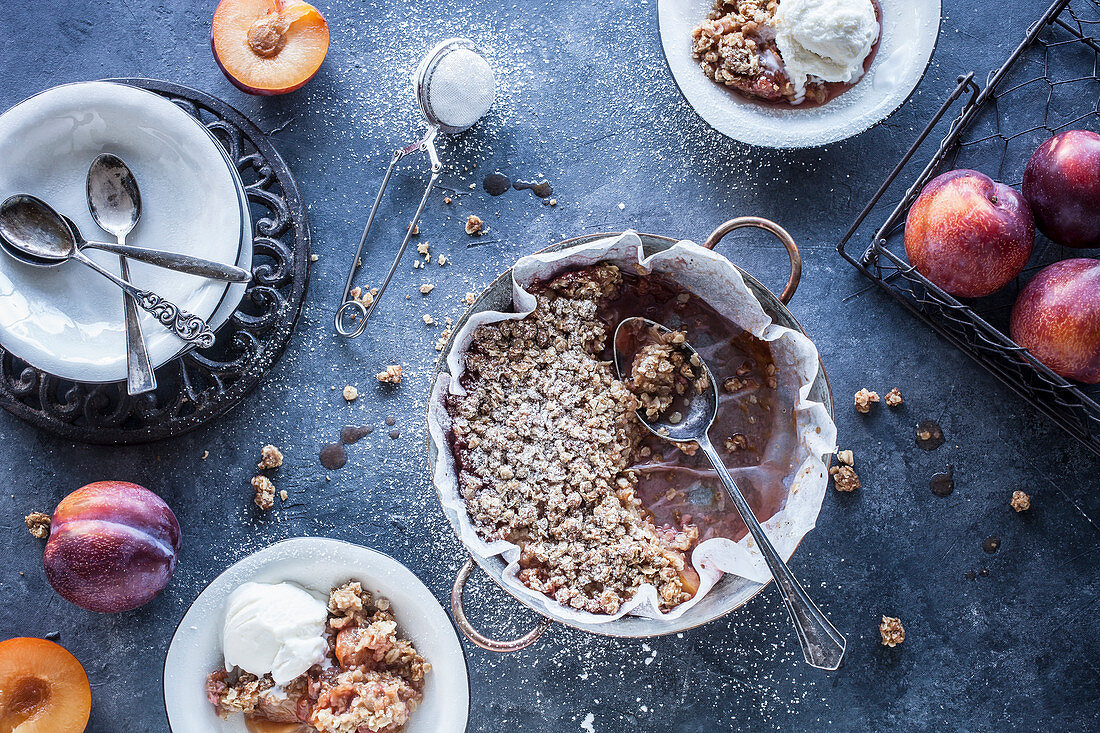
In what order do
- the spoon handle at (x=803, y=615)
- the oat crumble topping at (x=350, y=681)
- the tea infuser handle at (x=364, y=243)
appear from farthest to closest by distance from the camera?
the tea infuser handle at (x=364, y=243) < the oat crumble topping at (x=350, y=681) < the spoon handle at (x=803, y=615)

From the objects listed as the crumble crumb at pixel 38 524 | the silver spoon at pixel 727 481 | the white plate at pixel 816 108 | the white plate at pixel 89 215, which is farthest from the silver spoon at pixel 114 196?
the white plate at pixel 816 108

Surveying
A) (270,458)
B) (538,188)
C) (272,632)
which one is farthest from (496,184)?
(272,632)

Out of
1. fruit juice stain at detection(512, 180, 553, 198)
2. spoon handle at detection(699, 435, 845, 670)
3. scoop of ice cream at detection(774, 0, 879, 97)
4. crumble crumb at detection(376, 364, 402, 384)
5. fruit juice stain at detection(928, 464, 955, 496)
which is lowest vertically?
crumble crumb at detection(376, 364, 402, 384)

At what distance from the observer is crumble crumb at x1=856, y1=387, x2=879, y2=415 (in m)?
1.33

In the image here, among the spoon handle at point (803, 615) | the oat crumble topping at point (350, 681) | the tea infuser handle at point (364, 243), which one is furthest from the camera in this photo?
the tea infuser handle at point (364, 243)

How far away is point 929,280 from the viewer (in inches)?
48.1

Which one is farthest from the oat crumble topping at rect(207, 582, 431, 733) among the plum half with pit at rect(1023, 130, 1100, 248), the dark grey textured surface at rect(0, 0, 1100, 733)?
the plum half with pit at rect(1023, 130, 1100, 248)

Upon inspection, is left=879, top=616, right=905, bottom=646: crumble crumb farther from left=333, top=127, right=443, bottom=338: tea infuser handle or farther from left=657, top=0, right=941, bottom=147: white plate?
left=333, top=127, right=443, bottom=338: tea infuser handle

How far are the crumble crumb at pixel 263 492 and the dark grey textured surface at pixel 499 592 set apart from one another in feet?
0.07

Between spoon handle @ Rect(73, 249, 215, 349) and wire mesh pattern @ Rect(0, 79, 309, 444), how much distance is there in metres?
0.11

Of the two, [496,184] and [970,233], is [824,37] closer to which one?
[970,233]

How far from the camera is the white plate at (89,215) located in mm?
1232

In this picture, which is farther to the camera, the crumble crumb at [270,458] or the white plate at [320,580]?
the crumble crumb at [270,458]

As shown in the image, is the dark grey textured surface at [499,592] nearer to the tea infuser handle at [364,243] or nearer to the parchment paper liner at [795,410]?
the tea infuser handle at [364,243]
